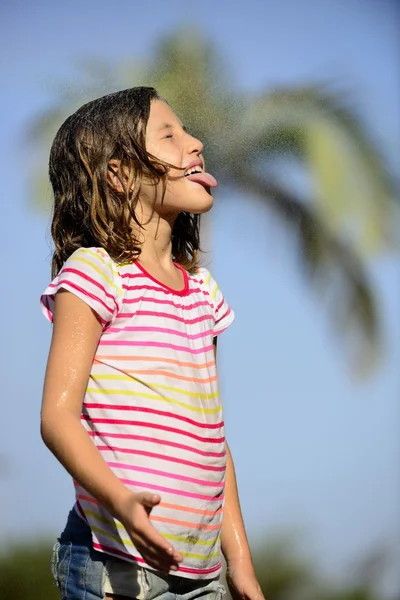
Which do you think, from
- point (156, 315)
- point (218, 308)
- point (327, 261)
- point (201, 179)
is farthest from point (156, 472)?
point (327, 261)

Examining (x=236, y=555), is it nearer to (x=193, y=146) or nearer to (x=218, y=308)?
(x=218, y=308)

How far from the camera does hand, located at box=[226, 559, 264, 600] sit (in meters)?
1.62

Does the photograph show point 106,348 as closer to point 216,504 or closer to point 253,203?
point 216,504

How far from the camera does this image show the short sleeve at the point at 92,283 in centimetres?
148

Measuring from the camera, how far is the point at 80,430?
4.58 ft

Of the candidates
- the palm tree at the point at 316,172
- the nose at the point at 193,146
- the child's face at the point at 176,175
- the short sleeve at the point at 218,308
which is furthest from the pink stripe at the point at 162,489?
the palm tree at the point at 316,172

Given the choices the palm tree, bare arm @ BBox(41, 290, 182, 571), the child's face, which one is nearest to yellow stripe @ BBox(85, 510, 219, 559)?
bare arm @ BBox(41, 290, 182, 571)

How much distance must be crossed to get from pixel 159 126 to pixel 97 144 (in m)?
0.11

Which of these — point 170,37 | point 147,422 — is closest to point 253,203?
point 170,37

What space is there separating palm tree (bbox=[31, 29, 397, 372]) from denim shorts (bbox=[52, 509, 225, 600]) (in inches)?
113

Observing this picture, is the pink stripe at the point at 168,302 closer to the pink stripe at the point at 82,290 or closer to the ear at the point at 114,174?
the pink stripe at the point at 82,290

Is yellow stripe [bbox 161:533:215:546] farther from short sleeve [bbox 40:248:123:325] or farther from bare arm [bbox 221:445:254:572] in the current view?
short sleeve [bbox 40:248:123:325]

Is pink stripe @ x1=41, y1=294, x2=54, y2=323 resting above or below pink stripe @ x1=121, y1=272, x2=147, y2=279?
below

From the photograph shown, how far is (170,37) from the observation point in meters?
4.36
